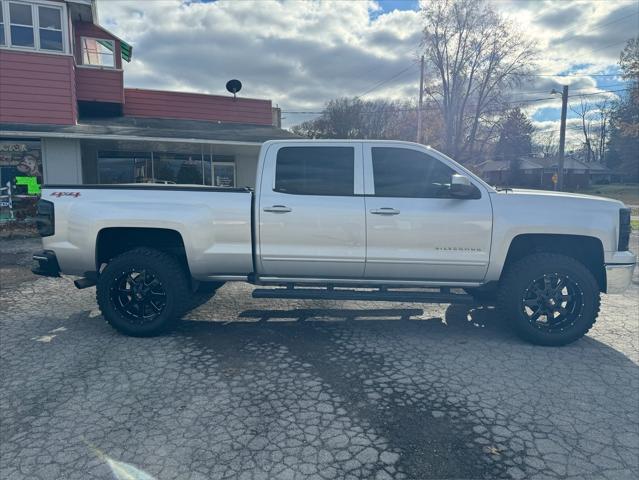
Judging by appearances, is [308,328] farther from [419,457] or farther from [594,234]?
[594,234]

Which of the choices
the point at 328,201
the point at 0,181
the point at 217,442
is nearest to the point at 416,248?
the point at 328,201

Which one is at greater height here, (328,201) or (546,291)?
(328,201)

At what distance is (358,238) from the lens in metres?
4.50

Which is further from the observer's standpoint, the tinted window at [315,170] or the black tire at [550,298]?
the tinted window at [315,170]

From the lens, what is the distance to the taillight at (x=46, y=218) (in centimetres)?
453

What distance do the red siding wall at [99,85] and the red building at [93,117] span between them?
0.03 metres

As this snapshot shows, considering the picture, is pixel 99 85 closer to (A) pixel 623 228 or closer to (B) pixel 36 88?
(B) pixel 36 88

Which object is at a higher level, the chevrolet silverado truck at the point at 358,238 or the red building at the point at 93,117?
the red building at the point at 93,117

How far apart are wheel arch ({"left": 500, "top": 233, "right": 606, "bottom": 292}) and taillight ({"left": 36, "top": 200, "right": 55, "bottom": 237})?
475 centimetres

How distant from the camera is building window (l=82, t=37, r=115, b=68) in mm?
16281

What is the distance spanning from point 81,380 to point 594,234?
494cm

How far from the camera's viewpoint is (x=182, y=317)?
5.30m

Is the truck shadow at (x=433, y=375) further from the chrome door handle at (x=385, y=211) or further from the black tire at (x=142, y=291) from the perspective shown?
the chrome door handle at (x=385, y=211)

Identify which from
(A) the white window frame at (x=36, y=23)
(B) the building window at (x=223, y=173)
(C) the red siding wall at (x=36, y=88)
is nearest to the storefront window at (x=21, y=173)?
(C) the red siding wall at (x=36, y=88)
